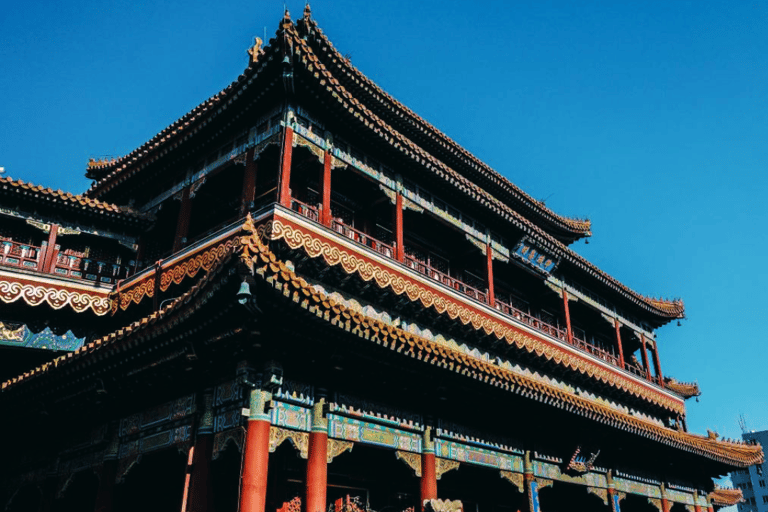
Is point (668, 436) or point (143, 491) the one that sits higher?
point (668, 436)

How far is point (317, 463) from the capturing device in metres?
9.73

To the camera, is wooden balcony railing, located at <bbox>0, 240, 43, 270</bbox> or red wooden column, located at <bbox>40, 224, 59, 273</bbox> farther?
red wooden column, located at <bbox>40, 224, 59, 273</bbox>

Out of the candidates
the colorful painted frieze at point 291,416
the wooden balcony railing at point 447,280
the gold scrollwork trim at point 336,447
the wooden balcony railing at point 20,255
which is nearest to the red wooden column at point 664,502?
the wooden balcony railing at point 447,280

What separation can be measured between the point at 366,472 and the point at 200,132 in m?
8.44

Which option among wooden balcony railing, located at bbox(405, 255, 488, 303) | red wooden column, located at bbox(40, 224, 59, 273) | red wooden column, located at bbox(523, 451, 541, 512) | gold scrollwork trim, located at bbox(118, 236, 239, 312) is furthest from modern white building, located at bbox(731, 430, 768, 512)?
red wooden column, located at bbox(40, 224, 59, 273)

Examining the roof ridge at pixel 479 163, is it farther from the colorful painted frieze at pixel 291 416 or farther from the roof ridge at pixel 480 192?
the colorful painted frieze at pixel 291 416

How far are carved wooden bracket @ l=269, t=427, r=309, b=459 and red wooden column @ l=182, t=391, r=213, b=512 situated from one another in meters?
1.18

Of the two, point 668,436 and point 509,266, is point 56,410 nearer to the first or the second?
point 509,266

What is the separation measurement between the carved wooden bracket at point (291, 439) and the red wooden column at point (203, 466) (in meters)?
1.18

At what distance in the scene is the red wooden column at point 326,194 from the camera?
12.9 metres

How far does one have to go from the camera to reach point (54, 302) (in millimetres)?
14430

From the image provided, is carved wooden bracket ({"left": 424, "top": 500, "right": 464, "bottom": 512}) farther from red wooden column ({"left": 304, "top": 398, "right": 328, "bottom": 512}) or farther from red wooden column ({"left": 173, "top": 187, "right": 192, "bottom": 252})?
red wooden column ({"left": 173, "top": 187, "right": 192, "bottom": 252})

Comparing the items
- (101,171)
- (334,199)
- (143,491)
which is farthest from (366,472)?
(101,171)

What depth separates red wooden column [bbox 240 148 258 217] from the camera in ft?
41.5
